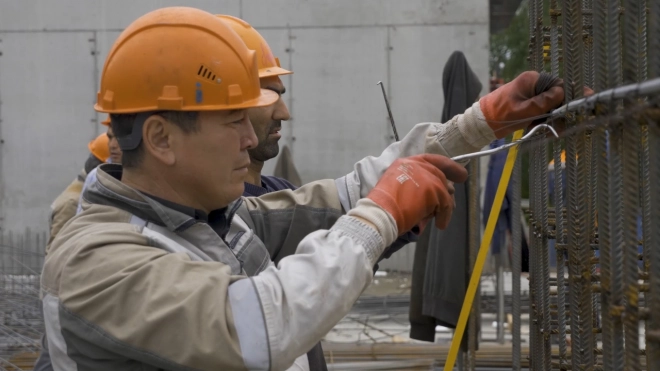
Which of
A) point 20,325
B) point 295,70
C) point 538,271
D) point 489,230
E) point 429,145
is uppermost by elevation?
point 295,70

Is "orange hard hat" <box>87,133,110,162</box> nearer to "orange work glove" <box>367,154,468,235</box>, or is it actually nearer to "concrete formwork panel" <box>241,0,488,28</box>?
"concrete formwork panel" <box>241,0,488,28</box>

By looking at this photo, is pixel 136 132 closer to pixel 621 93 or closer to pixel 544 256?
pixel 621 93

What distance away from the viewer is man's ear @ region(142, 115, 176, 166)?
6.86ft

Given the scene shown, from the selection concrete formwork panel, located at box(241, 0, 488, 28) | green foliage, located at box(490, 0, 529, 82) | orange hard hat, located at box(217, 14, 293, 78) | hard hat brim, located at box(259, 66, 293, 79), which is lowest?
hard hat brim, located at box(259, 66, 293, 79)

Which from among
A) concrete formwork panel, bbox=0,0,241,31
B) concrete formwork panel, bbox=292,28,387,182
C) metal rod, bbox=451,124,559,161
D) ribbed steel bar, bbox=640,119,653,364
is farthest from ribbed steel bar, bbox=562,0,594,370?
concrete formwork panel, bbox=0,0,241,31

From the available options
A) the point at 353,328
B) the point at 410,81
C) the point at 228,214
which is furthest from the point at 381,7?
the point at 228,214

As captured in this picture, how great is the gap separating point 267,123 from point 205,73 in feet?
4.83

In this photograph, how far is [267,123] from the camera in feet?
11.8

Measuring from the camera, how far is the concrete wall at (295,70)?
33.1 feet

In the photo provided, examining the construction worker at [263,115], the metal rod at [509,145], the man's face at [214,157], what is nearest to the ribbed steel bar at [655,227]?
the metal rod at [509,145]

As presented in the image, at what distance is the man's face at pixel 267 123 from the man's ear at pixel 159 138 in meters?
1.42

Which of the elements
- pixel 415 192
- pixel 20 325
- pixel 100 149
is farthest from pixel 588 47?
pixel 20 325

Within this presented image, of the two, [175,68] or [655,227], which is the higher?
[175,68]

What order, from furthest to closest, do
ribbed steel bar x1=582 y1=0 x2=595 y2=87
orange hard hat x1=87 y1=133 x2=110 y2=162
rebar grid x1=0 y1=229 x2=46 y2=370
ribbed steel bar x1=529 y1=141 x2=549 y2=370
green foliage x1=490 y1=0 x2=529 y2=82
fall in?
green foliage x1=490 y1=0 x2=529 y2=82 → orange hard hat x1=87 y1=133 x2=110 y2=162 → rebar grid x1=0 y1=229 x2=46 y2=370 → ribbed steel bar x1=529 y1=141 x2=549 y2=370 → ribbed steel bar x1=582 y1=0 x2=595 y2=87
